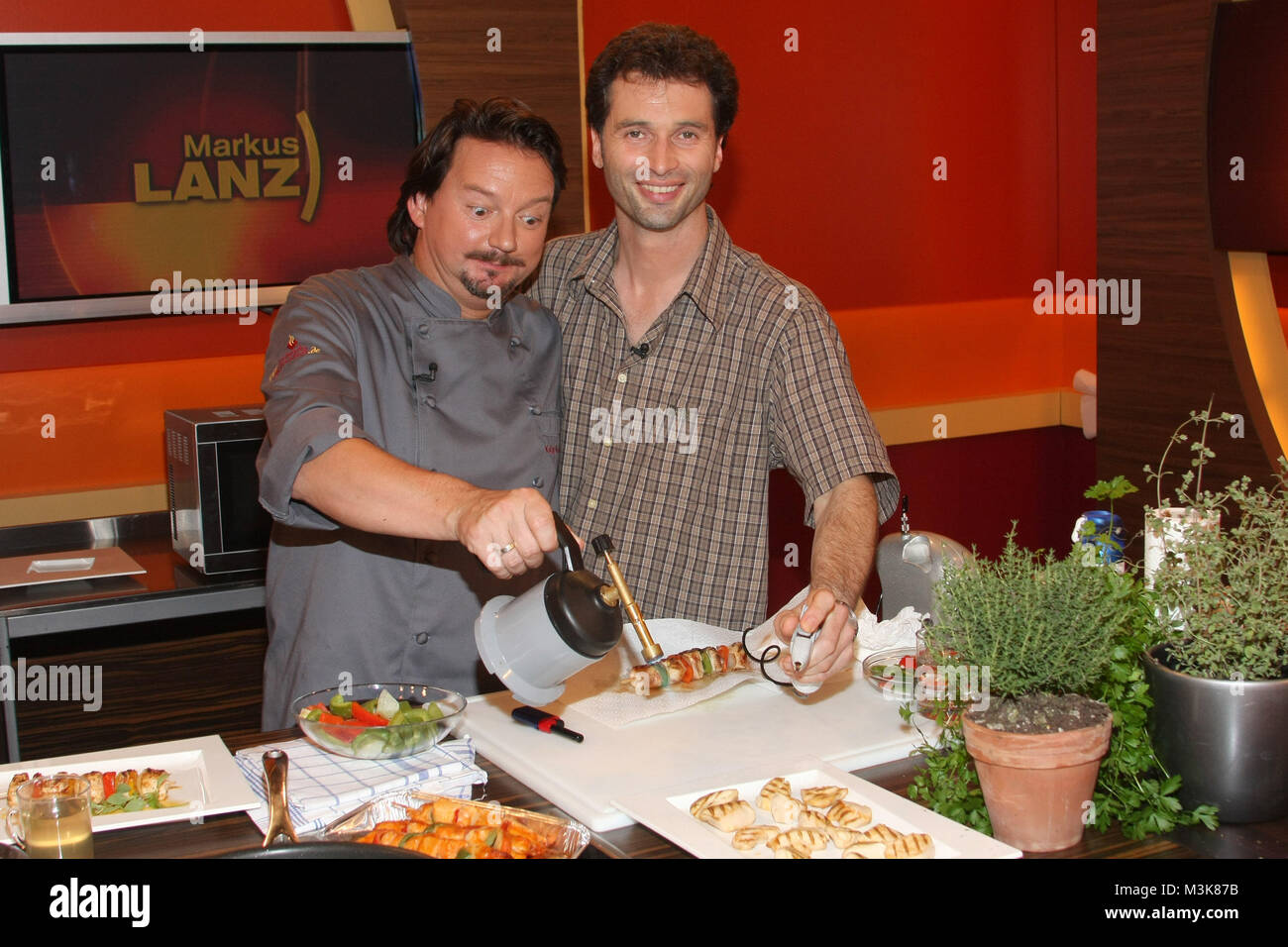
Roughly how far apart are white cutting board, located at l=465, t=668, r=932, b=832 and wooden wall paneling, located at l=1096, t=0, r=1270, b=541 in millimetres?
1854

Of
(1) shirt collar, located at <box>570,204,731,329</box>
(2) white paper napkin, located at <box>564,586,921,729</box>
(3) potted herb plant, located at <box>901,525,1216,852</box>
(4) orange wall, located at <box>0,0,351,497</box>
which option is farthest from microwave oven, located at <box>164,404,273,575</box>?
(3) potted herb plant, located at <box>901,525,1216,852</box>

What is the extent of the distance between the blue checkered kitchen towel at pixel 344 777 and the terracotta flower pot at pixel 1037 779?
59 centimetres

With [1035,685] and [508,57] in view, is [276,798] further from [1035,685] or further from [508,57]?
[508,57]

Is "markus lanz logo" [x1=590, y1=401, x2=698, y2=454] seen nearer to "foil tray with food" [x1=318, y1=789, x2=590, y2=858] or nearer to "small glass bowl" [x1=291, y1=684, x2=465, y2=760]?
"small glass bowl" [x1=291, y1=684, x2=465, y2=760]

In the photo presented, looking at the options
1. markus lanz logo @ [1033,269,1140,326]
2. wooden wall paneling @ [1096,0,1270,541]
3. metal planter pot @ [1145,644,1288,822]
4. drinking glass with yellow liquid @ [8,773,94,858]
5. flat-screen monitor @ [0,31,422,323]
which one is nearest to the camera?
drinking glass with yellow liquid @ [8,773,94,858]

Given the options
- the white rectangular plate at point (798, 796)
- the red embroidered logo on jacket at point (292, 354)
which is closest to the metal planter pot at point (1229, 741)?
the white rectangular plate at point (798, 796)

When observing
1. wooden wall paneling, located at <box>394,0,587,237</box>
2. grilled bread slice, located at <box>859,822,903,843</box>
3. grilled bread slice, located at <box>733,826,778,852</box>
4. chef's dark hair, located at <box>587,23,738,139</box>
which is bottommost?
grilled bread slice, located at <box>733,826,778,852</box>

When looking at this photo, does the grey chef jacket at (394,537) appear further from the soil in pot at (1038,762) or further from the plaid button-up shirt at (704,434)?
the soil in pot at (1038,762)

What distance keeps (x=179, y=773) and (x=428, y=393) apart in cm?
81

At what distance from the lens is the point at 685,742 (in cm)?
172

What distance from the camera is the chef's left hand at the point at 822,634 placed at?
179 centimetres

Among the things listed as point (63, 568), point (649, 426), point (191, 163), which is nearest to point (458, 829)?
point (649, 426)

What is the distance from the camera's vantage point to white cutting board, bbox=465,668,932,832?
1.58 m
